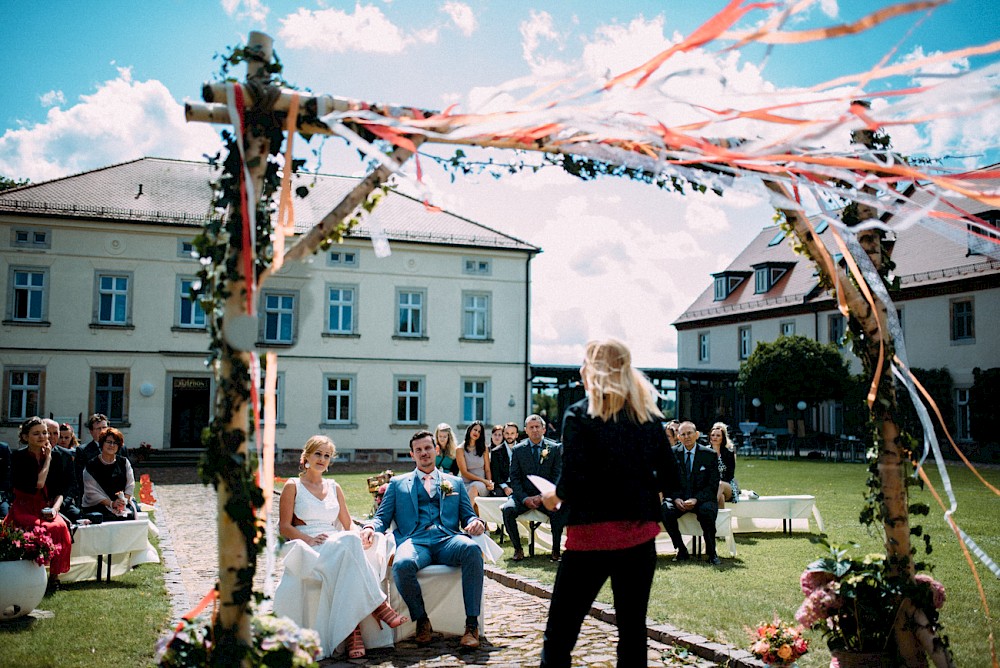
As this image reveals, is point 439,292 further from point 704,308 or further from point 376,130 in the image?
point 376,130

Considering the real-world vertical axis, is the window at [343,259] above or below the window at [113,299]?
above

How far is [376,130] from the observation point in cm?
404

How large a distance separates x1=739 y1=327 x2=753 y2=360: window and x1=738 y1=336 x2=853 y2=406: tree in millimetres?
10062

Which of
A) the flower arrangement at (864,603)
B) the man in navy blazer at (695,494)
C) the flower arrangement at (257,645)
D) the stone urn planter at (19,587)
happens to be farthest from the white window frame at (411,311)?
the flower arrangement at (257,645)

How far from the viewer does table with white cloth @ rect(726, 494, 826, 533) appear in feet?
36.1

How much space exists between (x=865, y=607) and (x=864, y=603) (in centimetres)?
3

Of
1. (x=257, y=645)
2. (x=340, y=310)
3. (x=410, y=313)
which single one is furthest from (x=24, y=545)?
(x=410, y=313)

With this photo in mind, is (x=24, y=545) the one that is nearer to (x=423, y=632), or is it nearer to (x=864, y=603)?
(x=423, y=632)

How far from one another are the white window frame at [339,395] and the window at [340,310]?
154 cm

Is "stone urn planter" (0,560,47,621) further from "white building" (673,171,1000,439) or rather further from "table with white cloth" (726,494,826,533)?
"white building" (673,171,1000,439)

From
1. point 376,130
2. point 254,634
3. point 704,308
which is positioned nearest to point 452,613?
point 254,634

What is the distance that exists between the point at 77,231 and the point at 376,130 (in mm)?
25628

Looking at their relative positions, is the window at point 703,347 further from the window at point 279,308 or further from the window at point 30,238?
the window at point 279,308

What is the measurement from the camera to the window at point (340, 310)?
93.3ft
